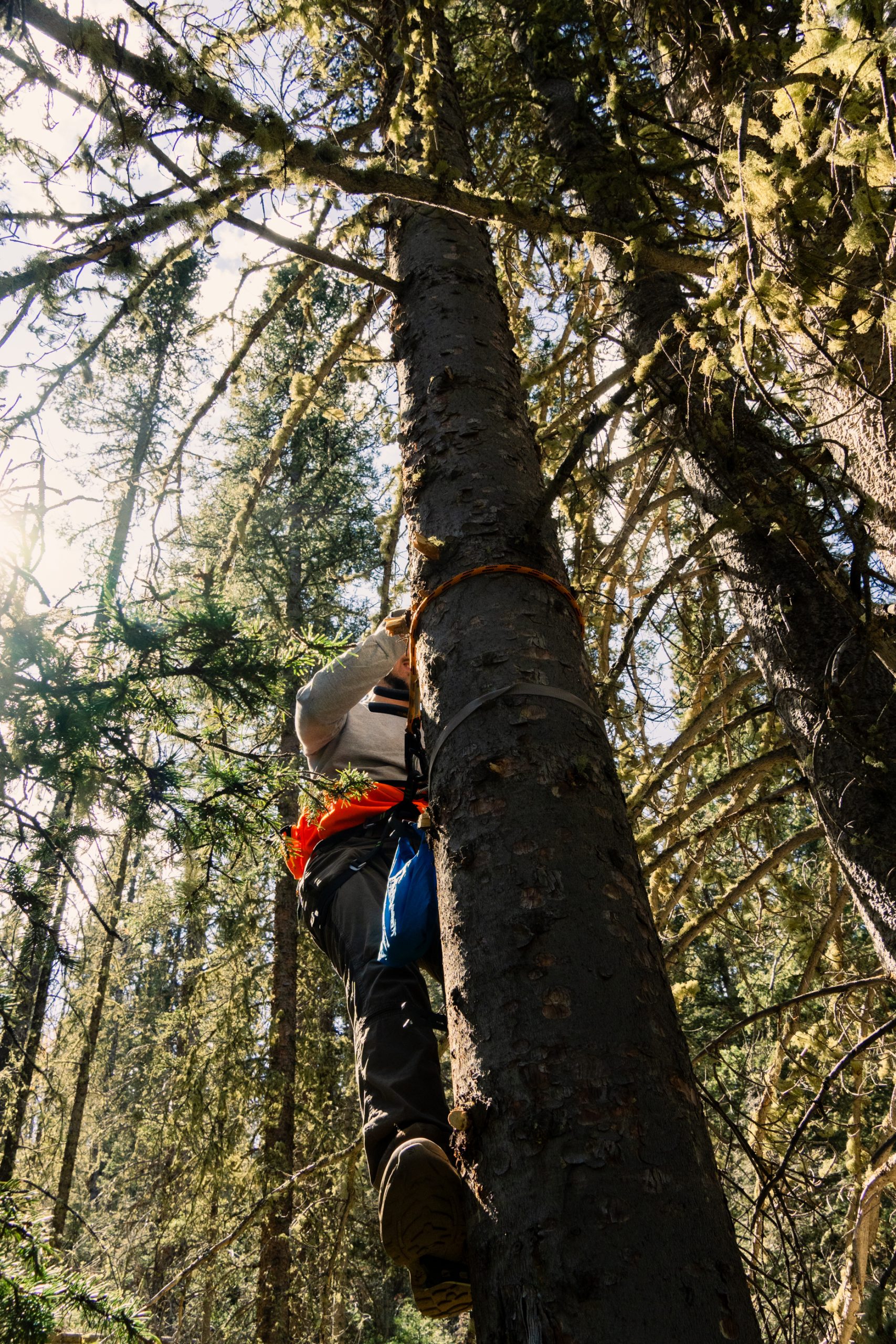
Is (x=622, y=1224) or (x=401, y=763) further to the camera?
(x=401, y=763)

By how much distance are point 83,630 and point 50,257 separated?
911mm

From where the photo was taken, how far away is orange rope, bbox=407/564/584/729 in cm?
190

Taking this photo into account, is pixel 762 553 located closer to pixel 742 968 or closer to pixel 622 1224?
pixel 742 968

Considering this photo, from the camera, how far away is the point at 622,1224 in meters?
1.11

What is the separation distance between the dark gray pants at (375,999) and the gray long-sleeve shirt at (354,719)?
11.8 inches

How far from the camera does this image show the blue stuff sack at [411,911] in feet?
6.50

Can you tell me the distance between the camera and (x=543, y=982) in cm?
135

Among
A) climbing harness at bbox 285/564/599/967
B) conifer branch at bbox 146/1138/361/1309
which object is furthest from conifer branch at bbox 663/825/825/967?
conifer branch at bbox 146/1138/361/1309

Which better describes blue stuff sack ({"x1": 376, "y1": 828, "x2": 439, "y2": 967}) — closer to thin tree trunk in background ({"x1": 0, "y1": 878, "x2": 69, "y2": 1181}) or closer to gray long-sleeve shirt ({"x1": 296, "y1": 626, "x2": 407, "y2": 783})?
gray long-sleeve shirt ({"x1": 296, "y1": 626, "x2": 407, "y2": 783})

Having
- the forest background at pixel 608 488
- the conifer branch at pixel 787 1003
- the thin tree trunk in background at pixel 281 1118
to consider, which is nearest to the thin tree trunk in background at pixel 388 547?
the forest background at pixel 608 488

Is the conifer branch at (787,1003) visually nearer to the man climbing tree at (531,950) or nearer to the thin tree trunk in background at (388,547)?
the man climbing tree at (531,950)

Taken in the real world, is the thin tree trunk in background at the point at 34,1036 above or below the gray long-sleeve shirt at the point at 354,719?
below

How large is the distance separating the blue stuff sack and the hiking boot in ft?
1.58

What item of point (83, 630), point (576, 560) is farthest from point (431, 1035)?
point (576, 560)
